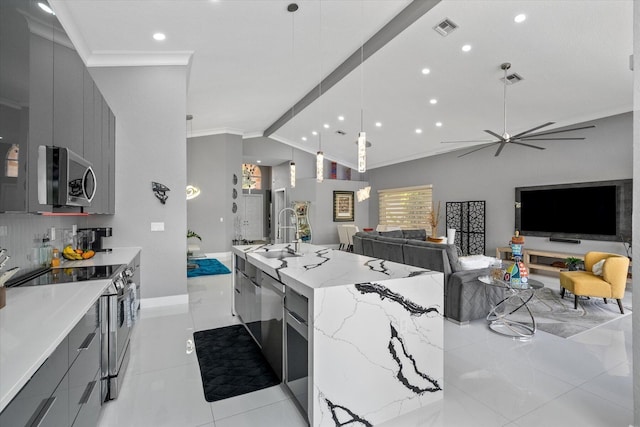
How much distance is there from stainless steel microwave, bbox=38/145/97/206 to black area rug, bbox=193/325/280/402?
1645 mm

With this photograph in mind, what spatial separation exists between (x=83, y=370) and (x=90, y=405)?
0.95 feet

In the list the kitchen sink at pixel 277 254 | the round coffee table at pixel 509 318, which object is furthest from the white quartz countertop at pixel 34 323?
the round coffee table at pixel 509 318

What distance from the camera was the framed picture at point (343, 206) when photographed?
11297mm

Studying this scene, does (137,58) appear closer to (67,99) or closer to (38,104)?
(67,99)

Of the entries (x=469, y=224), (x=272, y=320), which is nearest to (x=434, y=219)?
(x=469, y=224)

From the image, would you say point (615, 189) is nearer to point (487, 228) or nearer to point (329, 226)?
point (487, 228)

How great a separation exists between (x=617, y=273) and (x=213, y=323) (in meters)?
5.07

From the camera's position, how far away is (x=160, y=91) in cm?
445

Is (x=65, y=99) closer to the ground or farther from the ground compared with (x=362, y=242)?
farther from the ground

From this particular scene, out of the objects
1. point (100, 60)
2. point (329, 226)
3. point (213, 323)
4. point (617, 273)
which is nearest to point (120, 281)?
point (213, 323)

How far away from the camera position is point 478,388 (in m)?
2.34

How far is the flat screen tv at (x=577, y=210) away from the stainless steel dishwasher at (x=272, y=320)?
6.17m

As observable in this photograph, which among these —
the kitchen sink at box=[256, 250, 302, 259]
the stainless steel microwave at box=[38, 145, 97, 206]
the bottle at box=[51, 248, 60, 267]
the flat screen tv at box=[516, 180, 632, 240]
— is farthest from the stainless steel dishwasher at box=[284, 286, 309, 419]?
the flat screen tv at box=[516, 180, 632, 240]

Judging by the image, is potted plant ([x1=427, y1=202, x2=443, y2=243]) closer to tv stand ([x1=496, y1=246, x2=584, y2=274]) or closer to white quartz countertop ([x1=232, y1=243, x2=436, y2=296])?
tv stand ([x1=496, y1=246, x2=584, y2=274])
